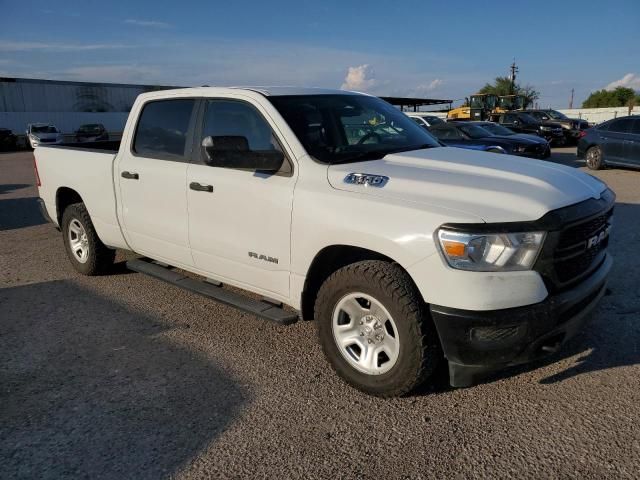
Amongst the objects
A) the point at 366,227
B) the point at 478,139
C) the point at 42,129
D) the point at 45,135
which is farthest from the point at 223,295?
the point at 42,129

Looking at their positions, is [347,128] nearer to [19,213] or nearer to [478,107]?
[19,213]

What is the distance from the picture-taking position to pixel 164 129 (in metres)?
4.52

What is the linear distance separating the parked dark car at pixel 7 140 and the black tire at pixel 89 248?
106ft

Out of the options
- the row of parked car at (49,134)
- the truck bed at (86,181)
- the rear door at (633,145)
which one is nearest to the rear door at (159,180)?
the truck bed at (86,181)

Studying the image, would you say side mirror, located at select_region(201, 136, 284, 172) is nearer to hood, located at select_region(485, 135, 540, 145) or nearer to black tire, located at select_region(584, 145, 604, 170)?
hood, located at select_region(485, 135, 540, 145)

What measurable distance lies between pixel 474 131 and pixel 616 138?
12.4 ft

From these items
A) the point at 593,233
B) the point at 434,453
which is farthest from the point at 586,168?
the point at 434,453

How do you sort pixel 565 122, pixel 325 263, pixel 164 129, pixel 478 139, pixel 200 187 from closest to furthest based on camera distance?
pixel 325 263 → pixel 200 187 → pixel 164 129 → pixel 478 139 → pixel 565 122

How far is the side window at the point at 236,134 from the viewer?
3.47 metres

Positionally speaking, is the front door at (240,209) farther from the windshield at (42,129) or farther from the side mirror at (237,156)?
the windshield at (42,129)

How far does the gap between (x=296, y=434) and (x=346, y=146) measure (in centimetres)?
196

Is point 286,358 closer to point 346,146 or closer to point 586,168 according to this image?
point 346,146

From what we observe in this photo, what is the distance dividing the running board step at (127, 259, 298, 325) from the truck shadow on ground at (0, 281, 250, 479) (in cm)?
40

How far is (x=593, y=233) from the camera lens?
3.10 m
